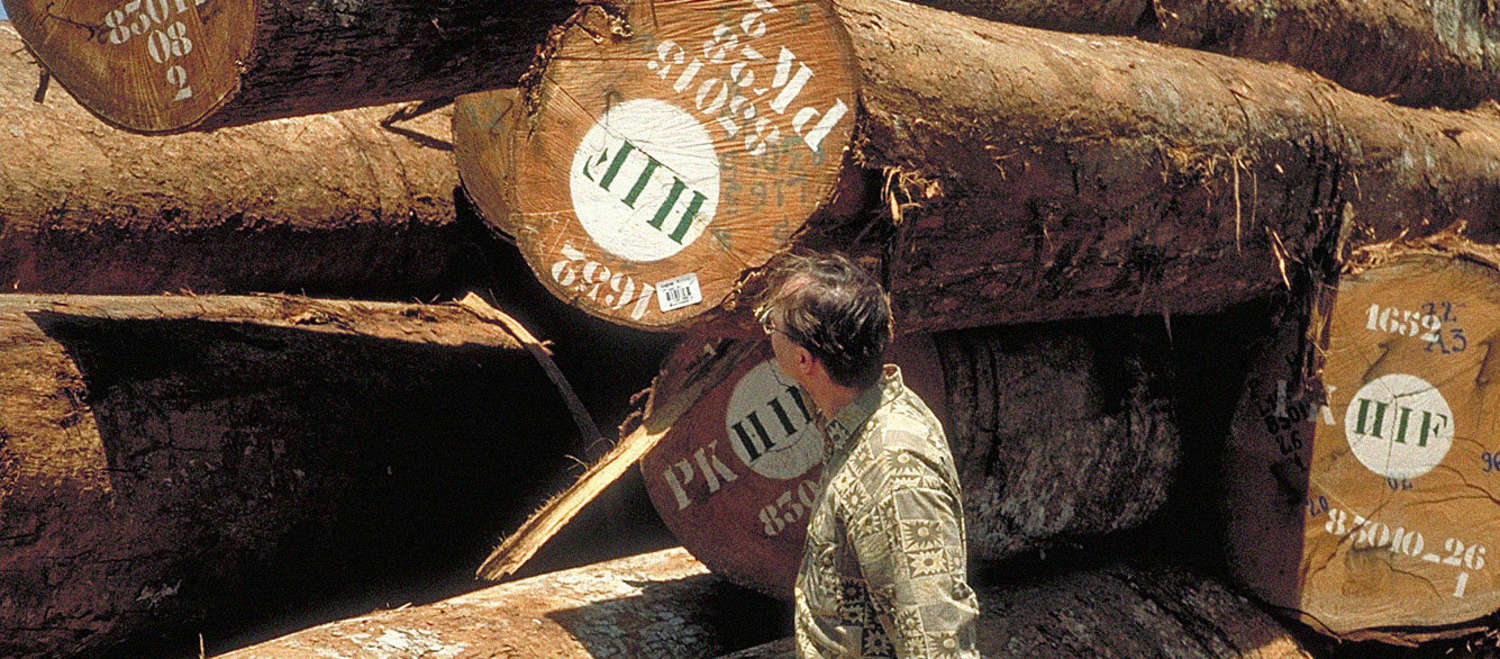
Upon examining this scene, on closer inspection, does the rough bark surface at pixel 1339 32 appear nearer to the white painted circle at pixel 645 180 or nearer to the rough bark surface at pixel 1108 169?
the rough bark surface at pixel 1108 169

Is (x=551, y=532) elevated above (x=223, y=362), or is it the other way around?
(x=223, y=362)

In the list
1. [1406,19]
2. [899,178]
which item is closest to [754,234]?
[899,178]

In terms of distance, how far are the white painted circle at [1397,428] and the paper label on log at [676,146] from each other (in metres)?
2.23

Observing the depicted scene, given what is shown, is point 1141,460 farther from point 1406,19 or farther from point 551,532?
point 1406,19

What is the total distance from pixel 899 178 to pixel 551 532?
97cm

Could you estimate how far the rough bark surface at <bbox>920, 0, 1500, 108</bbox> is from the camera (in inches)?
152

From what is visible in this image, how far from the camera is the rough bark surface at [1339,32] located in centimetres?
386

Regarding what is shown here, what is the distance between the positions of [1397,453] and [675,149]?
8.11ft

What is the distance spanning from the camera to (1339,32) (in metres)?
4.73

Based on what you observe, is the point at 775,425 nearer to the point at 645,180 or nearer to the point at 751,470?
the point at 751,470

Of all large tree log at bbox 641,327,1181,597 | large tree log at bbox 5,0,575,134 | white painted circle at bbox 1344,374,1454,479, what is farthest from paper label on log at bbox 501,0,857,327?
white painted circle at bbox 1344,374,1454,479

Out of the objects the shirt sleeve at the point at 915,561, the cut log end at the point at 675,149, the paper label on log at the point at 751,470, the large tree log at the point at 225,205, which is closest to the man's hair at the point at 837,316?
the shirt sleeve at the point at 915,561

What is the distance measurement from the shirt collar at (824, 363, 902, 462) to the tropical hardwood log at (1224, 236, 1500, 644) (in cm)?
223

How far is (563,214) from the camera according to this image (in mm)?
2701
